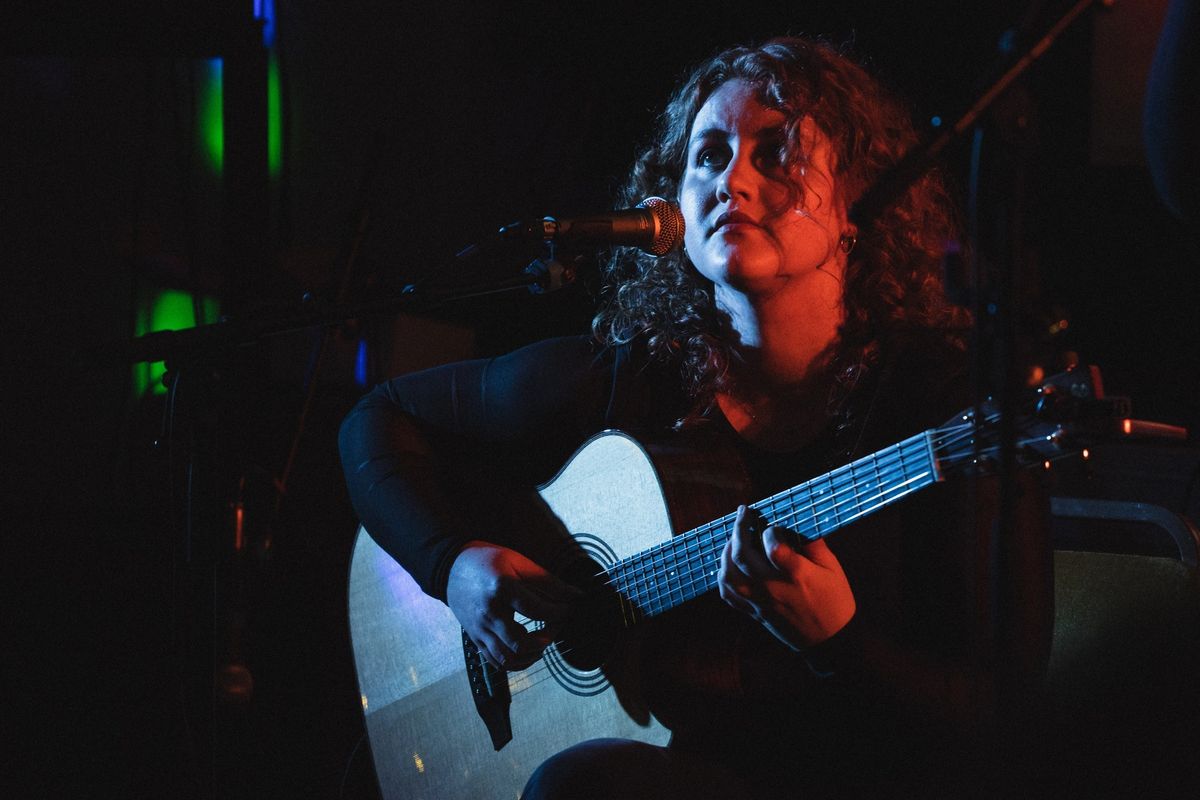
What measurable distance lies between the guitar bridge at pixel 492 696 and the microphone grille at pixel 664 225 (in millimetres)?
915

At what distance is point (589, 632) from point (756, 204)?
2.95 feet

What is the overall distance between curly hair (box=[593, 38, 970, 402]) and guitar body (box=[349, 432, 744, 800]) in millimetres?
259

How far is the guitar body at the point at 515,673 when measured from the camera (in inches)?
72.0

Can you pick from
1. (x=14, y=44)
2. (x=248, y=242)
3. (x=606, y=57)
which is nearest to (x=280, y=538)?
(x=248, y=242)

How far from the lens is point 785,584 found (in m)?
1.53

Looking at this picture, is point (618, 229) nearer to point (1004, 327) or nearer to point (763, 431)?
point (763, 431)

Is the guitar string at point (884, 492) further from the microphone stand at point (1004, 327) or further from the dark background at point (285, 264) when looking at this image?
the dark background at point (285, 264)

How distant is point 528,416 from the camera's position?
87.7 inches

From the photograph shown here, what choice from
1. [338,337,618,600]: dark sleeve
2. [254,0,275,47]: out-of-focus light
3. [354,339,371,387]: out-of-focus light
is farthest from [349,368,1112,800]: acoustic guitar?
[254,0,275,47]: out-of-focus light

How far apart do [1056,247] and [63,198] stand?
3.68 metres

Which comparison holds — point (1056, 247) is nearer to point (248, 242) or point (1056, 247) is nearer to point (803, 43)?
point (803, 43)

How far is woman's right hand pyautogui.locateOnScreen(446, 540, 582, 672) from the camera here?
1.92m

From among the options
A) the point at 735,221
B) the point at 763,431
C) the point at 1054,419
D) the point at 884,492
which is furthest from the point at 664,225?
the point at 1054,419

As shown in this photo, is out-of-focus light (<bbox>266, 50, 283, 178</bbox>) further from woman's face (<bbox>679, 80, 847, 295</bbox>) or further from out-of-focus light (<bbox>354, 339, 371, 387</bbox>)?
woman's face (<bbox>679, 80, 847, 295</bbox>)
